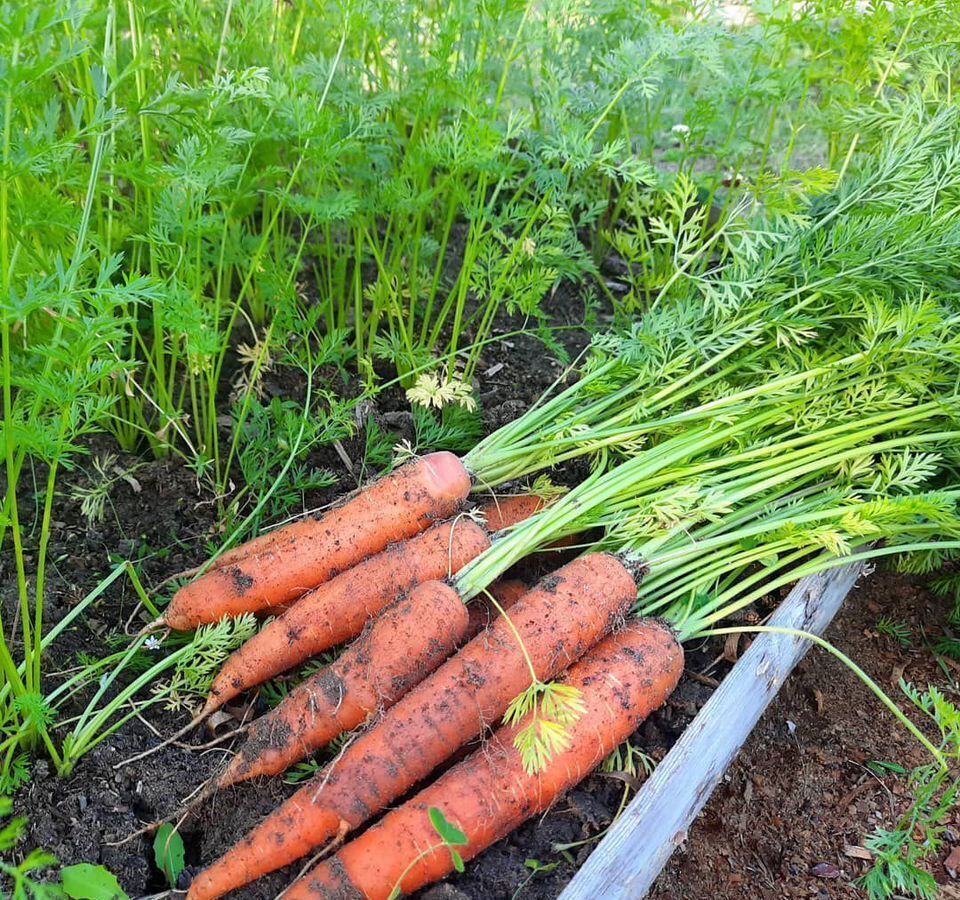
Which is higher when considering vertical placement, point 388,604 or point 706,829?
point 388,604

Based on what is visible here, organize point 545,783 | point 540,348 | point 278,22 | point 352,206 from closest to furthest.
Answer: point 545,783 < point 352,206 < point 278,22 < point 540,348

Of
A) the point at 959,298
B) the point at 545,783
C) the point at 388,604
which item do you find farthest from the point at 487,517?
the point at 959,298

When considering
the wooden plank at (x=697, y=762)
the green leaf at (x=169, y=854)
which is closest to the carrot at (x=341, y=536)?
the green leaf at (x=169, y=854)

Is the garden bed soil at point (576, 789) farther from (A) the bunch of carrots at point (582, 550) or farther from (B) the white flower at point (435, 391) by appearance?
(B) the white flower at point (435, 391)

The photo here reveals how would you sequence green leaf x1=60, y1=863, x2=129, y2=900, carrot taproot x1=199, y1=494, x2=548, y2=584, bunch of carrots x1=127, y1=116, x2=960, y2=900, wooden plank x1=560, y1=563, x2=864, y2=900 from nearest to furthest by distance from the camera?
green leaf x1=60, y1=863, x2=129, y2=900, wooden plank x1=560, y1=563, x2=864, y2=900, bunch of carrots x1=127, y1=116, x2=960, y2=900, carrot taproot x1=199, y1=494, x2=548, y2=584

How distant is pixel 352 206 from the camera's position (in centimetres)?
202

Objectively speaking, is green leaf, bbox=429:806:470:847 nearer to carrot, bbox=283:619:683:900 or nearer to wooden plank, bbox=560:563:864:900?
carrot, bbox=283:619:683:900

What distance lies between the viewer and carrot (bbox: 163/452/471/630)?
1886 mm

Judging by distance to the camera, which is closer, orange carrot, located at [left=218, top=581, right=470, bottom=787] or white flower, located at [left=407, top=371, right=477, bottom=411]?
orange carrot, located at [left=218, top=581, right=470, bottom=787]

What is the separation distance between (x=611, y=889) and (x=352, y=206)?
151cm

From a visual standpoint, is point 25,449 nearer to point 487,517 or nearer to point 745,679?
point 487,517

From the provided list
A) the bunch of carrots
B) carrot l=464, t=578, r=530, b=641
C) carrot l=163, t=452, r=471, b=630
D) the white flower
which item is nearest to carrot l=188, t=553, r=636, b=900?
the bunch of carrots

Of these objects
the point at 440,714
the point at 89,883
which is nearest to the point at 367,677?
the point at 440,714

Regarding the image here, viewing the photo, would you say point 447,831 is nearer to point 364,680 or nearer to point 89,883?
point 364,680
